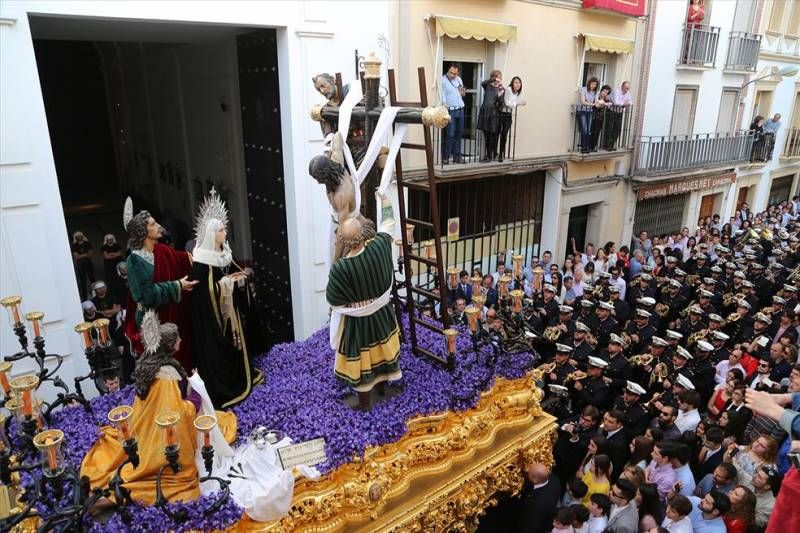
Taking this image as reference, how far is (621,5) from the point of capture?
37.6 ft

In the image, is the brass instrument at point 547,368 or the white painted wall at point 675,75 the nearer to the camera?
the brass instrument at point 547,368

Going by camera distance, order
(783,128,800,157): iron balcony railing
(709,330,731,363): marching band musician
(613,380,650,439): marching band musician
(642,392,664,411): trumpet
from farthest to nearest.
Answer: (783,128,800,157): iron balcony railing < (709,330,731,363): marching band musician < (642,392,664,411): trumpet < (613,380,650,439): marching band musician

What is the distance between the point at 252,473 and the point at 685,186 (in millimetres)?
14579

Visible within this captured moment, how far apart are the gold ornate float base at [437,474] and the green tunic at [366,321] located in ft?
1.72

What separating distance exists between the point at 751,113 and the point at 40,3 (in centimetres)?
1871

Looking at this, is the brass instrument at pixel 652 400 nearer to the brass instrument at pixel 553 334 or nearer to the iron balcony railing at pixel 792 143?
the brass instrument at pixel 553 334

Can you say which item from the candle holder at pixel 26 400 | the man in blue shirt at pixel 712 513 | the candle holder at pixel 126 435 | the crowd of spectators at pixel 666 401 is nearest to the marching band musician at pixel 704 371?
the crowd of spectators at pixel 666 401

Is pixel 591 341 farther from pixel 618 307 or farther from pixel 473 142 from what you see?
pixel 473 142

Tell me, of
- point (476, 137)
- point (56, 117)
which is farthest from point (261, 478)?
point (56, 117)

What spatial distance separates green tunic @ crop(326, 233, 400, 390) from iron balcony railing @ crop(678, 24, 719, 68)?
12.7m

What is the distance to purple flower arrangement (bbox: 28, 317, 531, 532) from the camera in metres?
3.47

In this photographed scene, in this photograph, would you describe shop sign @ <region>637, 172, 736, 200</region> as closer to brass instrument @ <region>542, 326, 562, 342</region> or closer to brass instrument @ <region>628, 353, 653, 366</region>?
brass instrument @ <region>542, 326, 562, 342</region>

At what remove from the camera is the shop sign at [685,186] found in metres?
14.0

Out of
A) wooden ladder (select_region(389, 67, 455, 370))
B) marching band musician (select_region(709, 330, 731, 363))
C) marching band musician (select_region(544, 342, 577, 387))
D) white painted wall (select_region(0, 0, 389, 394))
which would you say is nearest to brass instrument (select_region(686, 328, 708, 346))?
marching band musician (select_region(709, 330, 731, 363))
